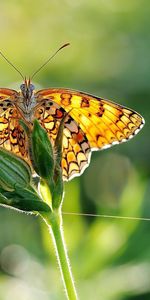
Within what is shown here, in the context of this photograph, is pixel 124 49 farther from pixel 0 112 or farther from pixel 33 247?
pixel 0 112

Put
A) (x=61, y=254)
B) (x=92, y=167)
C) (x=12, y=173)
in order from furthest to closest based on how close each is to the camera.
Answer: (x=92, y=167), (x=12, y=173), (x=61, y=254)

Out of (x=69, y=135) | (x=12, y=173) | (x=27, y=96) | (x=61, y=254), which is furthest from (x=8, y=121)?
(x=61, y=254)

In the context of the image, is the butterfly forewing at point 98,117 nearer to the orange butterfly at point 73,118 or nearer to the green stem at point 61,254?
the orange butterfly at point 73,118

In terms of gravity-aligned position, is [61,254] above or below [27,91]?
below

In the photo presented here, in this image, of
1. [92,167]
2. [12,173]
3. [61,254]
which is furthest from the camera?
[92,167]

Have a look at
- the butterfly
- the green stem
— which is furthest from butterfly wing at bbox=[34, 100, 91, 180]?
the green stem

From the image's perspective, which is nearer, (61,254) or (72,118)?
(61,254)

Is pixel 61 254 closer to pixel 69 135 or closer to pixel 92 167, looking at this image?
pixel 69 135

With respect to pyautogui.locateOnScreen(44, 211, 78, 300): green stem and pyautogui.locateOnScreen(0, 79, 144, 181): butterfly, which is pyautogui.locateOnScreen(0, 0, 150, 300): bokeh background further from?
pyautogui.locateOnScreen(44, 211, 78, 300): green stem
